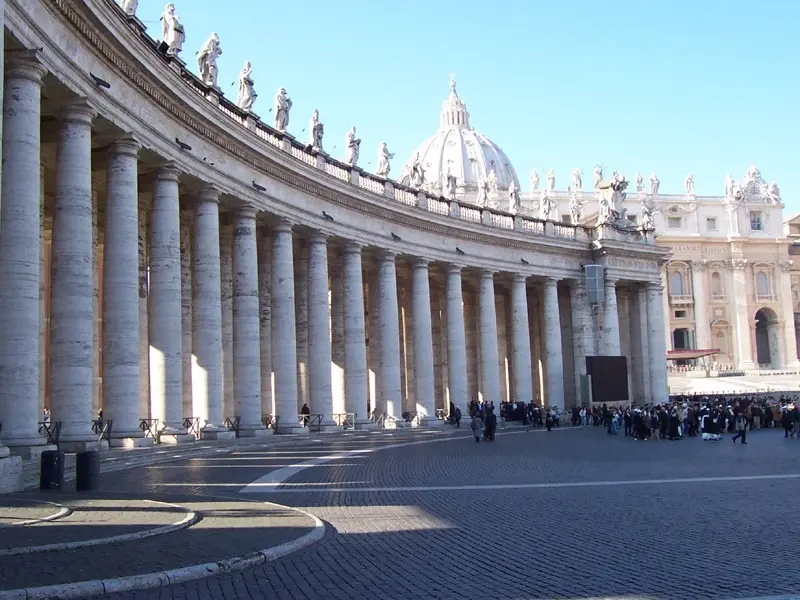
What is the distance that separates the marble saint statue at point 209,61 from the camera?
3847 cm

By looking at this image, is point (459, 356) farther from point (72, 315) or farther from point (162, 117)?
point (72, 315)

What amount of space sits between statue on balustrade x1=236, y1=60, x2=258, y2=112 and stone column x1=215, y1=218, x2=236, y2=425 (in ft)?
16.8

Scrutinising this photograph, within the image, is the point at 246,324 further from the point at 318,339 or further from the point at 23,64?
the point at 23,64

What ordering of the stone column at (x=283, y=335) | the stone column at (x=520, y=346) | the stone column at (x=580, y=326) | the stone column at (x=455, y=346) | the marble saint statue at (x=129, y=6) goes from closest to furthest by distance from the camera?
the marble saint statue at (x=129, y=6)
the stone column at (x=283, y=335)
the stone column at (x=455, y=346)
the stone column at (x=520, y=346)
the stone column at (x=580, y=326)

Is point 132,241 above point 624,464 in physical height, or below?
above

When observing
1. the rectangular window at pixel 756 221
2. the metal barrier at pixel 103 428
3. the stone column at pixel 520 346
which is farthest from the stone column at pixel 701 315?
the metal barrier at pixel 103 428

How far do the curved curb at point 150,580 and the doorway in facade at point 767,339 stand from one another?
13987 centimetres

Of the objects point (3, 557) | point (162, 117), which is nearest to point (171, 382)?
point (162, 117)

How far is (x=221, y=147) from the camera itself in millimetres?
38000

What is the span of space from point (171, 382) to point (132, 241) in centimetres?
602

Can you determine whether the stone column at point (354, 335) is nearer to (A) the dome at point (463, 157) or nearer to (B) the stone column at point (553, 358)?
(B) the stone column at point (553, 358)

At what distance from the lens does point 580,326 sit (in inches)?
2682

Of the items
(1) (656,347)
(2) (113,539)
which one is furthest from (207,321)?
(1) (656,347)

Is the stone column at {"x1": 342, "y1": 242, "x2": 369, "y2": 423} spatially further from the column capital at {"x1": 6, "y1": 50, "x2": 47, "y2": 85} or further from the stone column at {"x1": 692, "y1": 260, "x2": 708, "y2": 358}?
the stone column at {"x1": 692, "y1": 260, "x2": 708, "y2": 358}
